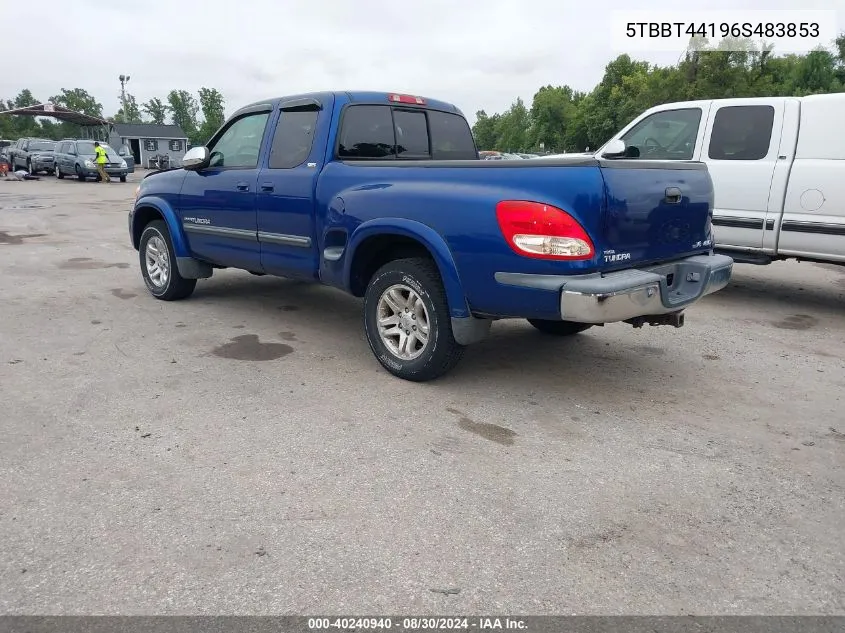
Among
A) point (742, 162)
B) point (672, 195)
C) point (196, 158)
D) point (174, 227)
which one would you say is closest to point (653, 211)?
point (672, 195)

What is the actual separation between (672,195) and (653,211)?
0.25m

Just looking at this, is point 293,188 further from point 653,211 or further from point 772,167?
point 772,167

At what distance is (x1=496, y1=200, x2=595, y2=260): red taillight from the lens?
355 centimetres

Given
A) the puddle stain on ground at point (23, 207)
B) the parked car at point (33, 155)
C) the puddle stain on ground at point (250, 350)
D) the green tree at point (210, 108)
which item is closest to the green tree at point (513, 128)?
the green tree at point (210, 108)

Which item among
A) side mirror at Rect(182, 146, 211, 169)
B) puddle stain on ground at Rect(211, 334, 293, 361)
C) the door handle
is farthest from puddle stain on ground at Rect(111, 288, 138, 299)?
the door handle

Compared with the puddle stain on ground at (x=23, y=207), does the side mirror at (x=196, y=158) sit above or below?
above

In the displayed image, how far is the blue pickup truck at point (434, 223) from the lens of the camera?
3596 millimetres

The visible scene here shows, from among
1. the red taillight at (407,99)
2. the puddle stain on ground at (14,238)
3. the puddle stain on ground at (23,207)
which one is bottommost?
the puddle stain on ground at (14,238)

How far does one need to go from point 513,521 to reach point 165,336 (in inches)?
145

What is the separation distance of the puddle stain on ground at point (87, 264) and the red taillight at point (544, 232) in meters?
6.60

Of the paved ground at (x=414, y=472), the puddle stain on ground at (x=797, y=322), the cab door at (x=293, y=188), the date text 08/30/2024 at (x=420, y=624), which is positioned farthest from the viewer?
the puddle stain on ground at (x=797, y=322)

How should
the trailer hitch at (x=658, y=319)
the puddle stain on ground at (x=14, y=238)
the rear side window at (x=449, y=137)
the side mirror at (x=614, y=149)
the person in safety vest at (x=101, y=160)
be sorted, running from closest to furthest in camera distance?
1. the trailer hitch at (x=658, y=319)
2. the rear side window at (x=449, y=137)
3. the side mirror at (x=614, y=149)
4. the puddle stain on ground at (x=14, y=238)
5. the person in safety vest at (x=101, y=160)

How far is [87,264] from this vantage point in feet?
28.5

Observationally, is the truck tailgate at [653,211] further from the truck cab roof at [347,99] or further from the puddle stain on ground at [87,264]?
the puddle stain on ground at [87,264]
